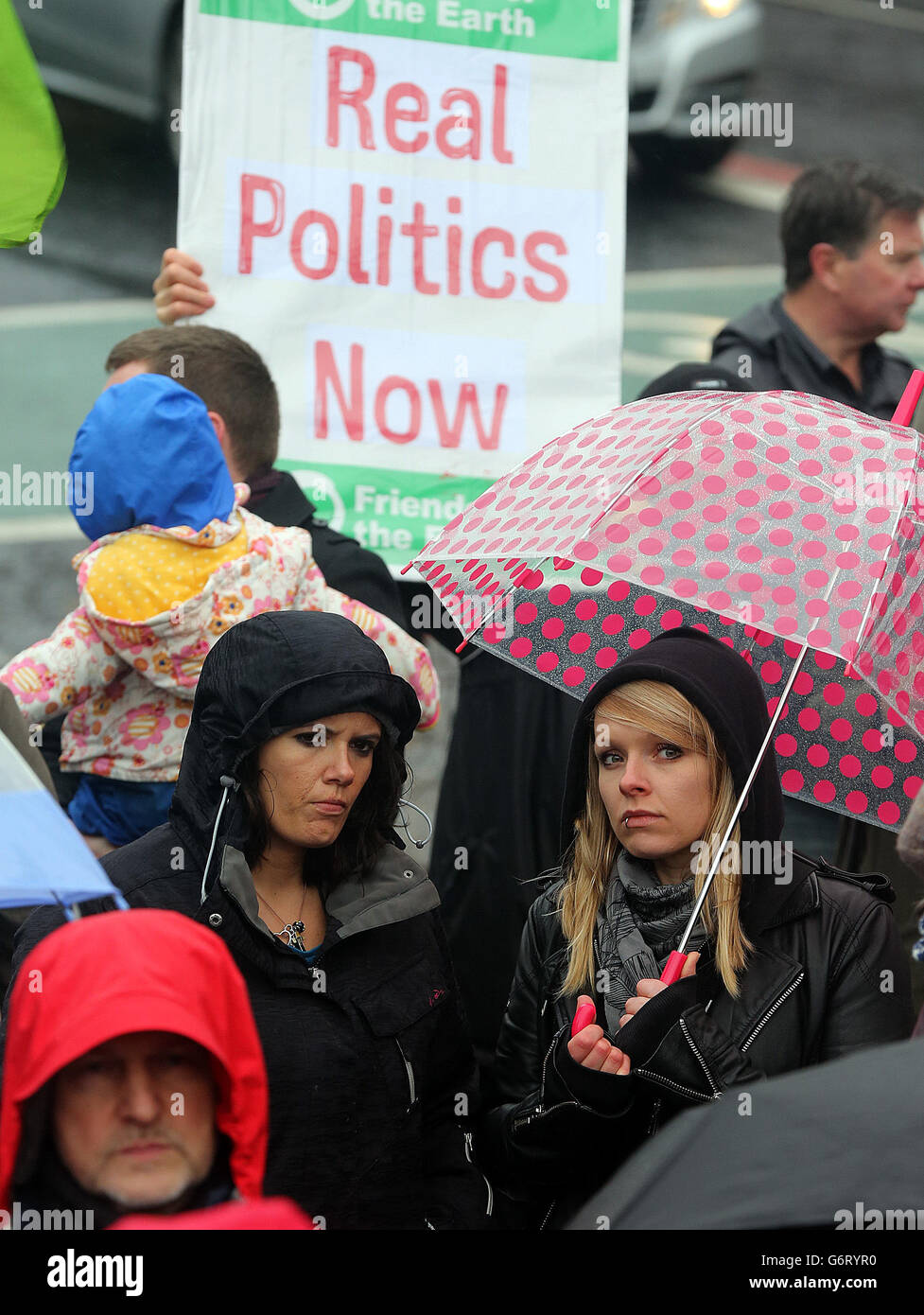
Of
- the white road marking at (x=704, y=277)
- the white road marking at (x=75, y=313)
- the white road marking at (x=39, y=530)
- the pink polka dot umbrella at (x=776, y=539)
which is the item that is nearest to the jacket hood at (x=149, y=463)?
the pink polka dot umbrella at (x=776, y=539)

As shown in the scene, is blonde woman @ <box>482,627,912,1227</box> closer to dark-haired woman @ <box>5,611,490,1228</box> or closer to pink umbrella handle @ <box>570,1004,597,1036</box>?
pink umbrella handle @ <box>570,1004,597,1036</box>

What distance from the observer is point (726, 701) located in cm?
348

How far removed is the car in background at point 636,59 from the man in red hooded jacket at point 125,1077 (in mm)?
5193

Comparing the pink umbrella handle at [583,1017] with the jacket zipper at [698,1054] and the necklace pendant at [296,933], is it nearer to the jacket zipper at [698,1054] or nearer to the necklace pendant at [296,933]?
the jacket zipper at [698,1054]

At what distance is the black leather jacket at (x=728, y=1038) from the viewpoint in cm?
320

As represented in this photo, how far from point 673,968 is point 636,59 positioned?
5.15 meters

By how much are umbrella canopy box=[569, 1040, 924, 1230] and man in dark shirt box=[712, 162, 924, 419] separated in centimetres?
397

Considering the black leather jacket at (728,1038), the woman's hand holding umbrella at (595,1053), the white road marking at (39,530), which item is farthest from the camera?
the white road marking at (39,530)

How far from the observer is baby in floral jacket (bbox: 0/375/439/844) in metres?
3.92

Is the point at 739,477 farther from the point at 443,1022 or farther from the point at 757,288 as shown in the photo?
the point at 757,288

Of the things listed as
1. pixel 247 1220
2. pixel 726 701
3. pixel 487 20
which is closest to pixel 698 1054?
pixel 726 701

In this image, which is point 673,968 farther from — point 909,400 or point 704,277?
point 704,277

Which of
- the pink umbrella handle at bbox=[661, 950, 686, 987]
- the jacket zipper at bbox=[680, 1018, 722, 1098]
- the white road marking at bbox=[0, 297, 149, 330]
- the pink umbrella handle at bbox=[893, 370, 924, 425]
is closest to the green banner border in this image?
the white road marking at bbox=[0, 297, 149, 330]

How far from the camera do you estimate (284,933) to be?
134 inches
